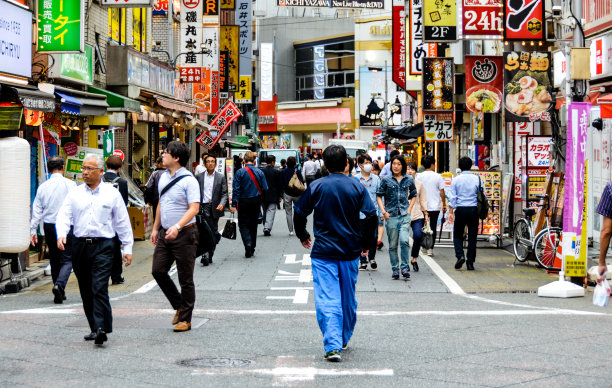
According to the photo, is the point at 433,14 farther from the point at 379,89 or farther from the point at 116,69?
the point at 379,89

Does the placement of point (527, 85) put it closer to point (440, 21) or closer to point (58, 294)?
point (440, 21)

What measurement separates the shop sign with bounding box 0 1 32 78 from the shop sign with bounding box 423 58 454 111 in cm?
1445

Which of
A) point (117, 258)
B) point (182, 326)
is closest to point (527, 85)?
point (117, 258)

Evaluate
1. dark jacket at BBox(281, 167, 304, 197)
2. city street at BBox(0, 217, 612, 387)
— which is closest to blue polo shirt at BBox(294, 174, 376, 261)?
city street at BBox(0, 217, 612, 387)

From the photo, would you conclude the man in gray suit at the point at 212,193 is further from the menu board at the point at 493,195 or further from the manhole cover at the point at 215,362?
the manhole cover at the point at 215,362

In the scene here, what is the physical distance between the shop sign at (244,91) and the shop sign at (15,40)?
32847mm

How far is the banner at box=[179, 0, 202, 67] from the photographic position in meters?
35.2

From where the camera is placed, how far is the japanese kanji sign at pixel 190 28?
3522 cm

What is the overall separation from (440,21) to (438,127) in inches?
174

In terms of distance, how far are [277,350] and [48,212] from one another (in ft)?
17.1

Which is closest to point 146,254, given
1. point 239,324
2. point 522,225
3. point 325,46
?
point 522,225

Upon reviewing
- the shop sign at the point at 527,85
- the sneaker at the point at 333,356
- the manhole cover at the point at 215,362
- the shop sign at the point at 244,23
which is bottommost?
the manhole cover at the point at 215,362

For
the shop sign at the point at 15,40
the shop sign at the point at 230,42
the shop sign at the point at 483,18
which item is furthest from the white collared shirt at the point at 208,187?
the shop sign at the point at 230,42

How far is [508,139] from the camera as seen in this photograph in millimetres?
23438
